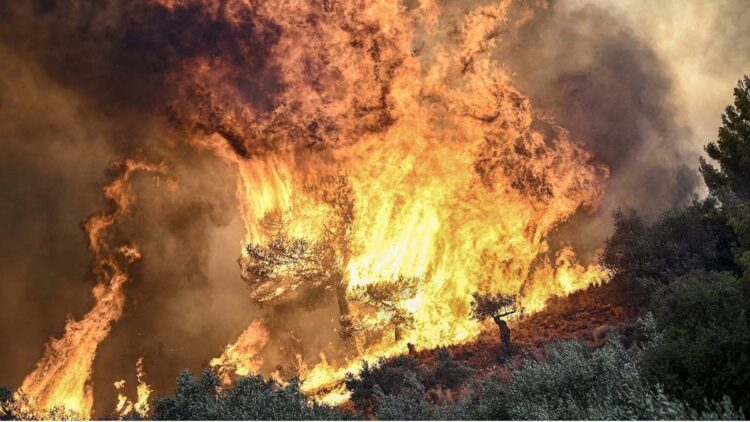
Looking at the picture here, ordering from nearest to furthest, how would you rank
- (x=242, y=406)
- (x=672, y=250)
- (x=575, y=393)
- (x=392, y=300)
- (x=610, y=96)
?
(x=575, y=393)
(x=242, y=406)
(x=672, y=250)
(x=392, y=300)
(x=610, y=96)

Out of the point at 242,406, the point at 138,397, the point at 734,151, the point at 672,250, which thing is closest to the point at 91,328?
the point at 138,397

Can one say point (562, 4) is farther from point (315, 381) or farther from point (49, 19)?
point (49, 19)

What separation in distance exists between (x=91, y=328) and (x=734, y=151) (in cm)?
4467

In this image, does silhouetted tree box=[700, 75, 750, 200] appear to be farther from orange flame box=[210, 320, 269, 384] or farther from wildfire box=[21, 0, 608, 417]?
orange flame box=[210, 320, 269, 384]

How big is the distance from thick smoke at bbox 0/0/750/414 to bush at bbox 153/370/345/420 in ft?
70.7

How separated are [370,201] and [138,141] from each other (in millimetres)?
17958

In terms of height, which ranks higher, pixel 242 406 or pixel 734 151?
pixel 734 151

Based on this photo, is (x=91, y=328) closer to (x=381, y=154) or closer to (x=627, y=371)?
(x=381, y=154)

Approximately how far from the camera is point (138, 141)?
116ft

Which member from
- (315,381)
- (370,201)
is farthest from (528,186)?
(315,381)

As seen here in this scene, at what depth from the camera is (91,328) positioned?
110ft

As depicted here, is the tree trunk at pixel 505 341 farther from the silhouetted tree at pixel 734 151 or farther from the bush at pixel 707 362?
the silhouetted tree at pixel 734 151

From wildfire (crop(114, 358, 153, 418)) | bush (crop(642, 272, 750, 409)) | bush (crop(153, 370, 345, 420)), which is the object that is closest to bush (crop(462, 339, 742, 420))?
bush (crop(642, 272, 750, 409))

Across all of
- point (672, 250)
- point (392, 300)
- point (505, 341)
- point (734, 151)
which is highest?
point (734, 151)
